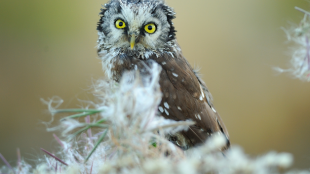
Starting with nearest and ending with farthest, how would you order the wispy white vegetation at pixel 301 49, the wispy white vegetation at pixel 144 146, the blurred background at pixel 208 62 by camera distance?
1. the wispy white vegetation at pixel 144 146
2. the wispy white vegetation at pixel 301 49
3. the blurred background at pixel 208 62

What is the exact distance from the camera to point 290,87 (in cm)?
237

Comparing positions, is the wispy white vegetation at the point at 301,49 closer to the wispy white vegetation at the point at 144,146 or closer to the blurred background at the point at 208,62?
the wispy white vegetation at the point at 144,146

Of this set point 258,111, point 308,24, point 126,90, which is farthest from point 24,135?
point 308,24

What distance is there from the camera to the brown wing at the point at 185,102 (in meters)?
1.02

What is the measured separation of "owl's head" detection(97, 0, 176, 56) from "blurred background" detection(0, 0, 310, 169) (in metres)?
1.19

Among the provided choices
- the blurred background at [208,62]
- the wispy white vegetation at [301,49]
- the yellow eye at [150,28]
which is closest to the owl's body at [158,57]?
the yellow eye at [150,28]

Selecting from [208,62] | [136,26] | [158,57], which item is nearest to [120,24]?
[136,26]

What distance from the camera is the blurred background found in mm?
2328

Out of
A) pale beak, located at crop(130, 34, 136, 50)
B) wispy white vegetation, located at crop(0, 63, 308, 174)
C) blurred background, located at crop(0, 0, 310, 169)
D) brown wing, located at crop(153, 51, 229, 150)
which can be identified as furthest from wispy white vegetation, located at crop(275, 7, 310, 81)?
blurred background, located at crop(0, 0, 310, 169)

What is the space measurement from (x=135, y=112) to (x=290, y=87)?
2.16 metres

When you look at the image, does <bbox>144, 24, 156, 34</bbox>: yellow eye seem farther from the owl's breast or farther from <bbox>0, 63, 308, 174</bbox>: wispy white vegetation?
<bbox>0, 63, 308, 174</bbox>: wispy white vegetation

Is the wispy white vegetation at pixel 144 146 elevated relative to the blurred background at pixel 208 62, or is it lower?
lower

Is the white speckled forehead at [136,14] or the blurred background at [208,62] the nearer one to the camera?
the white speckled forehead at [136,14]

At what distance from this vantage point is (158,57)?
44.1 inches
